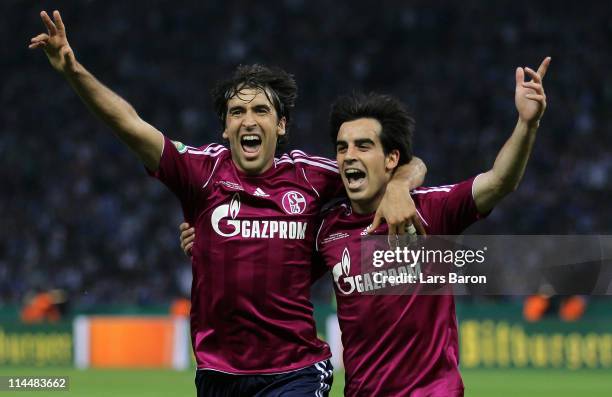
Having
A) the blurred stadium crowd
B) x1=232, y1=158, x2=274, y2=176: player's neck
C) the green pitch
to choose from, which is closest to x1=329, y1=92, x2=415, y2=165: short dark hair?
x1=232, y1=158, x2=274, y2=176: player's neck

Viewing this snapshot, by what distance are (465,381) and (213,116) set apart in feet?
38.1

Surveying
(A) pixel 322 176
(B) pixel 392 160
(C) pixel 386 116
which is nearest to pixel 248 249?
(A) pixel 322 176

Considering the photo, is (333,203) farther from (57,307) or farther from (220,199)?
(57,307)

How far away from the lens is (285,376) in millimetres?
5352

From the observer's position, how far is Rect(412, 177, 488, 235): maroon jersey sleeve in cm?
503

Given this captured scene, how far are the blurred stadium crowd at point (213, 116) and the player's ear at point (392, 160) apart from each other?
14.5m

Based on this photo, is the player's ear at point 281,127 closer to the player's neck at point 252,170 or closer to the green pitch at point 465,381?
the player's neck at point 252,170

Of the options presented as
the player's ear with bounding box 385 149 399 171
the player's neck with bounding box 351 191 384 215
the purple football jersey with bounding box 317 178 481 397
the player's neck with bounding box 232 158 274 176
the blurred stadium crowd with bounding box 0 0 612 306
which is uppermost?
the blurred stadium crowd with bounding box 0 0 612 306

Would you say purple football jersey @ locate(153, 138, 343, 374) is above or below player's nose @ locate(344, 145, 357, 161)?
below

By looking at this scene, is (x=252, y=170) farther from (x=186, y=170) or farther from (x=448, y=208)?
(x=448, y=208)

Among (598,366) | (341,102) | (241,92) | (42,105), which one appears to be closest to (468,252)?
(341,102)

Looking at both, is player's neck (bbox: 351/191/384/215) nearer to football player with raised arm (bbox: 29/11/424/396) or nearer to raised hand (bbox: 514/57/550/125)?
football player with raised arm (bbox: 29/11/424/396)

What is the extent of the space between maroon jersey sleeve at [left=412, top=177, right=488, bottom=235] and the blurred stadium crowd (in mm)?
14693

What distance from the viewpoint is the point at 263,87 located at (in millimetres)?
5645
